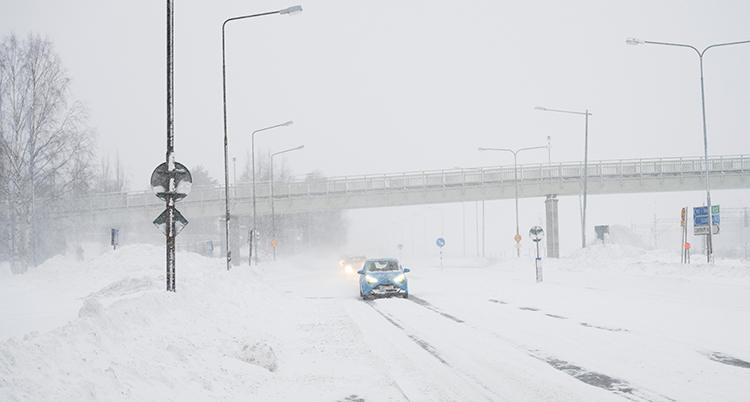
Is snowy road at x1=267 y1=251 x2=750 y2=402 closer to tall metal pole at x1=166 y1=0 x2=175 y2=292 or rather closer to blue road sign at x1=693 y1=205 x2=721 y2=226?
tall metal pole at x1=166 y1=0 x2=175 y2=292

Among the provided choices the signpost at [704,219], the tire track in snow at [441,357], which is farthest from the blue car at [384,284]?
the signpost at [704,219]

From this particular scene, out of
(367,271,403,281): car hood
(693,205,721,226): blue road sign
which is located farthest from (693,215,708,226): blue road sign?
(367,271,403,281): car hood

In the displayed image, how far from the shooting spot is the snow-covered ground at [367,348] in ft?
20.4

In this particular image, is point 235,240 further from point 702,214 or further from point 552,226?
point 702,214

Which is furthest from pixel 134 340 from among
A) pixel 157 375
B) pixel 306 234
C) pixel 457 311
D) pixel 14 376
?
pixel 306 234

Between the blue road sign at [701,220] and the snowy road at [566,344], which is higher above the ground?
the blue road sign at [701,220]

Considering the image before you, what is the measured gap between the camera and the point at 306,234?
88500 millimetres

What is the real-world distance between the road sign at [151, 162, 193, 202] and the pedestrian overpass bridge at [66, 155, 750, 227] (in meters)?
38.8

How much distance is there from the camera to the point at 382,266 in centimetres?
2328

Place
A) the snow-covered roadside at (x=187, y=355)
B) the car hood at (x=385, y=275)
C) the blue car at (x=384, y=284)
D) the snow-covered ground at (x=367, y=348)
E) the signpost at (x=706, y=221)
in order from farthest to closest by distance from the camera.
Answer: the signpost at (x=706, y=221)
the car hood at (x=385, y=275)
the blue car at (x=384, y=284)
the snow-covered ground at (x=367, y=348)
the snow-covered roadside at (x=187, y=355)

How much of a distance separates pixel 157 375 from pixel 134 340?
1.08m

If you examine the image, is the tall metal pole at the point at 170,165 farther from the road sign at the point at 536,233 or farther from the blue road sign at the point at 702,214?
the blue road sign at the point at 702,214

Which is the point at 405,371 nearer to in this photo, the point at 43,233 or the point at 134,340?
the point at 134,340

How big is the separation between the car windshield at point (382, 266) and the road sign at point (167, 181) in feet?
38.0
